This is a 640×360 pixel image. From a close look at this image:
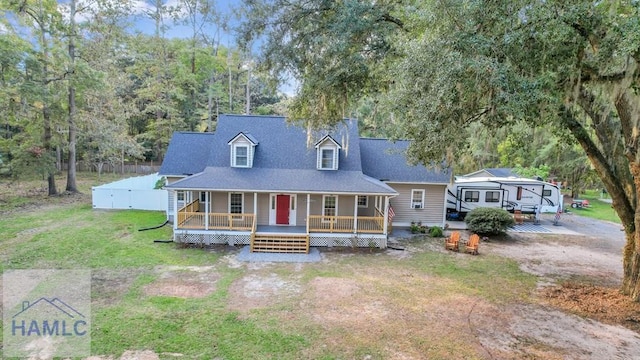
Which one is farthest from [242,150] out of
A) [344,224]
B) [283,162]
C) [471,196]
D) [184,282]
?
[471,196]

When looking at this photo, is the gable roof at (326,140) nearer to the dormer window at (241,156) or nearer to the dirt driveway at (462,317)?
the dormer window at (241,156)

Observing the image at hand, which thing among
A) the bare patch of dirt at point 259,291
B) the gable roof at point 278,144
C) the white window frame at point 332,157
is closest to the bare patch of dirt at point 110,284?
the bare patch of dirt at point 259,291

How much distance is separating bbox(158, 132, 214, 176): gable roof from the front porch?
8.73 feet

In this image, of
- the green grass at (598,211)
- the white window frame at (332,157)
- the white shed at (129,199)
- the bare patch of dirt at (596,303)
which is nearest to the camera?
the bare patch of dirt at (596,303)

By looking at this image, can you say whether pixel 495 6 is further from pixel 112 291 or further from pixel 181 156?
pixel 181 156

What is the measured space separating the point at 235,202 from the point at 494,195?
13.5m

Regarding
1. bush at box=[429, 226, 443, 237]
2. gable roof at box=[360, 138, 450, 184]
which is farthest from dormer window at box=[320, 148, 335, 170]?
bush at box=[429, 226, 443, 237]

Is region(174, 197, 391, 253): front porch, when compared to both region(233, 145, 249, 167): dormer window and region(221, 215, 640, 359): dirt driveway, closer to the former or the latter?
region(221, 215, 640, 359): dirt driveway

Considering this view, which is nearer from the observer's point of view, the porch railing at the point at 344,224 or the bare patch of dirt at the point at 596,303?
the bare patch of dirt at the point at 596,303

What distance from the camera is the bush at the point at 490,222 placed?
14.7m

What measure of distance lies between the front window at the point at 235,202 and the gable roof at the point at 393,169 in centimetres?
600

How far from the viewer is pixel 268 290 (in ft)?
28.3

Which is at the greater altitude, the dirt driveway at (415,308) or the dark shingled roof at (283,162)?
the dark shingled roof at (283,162)

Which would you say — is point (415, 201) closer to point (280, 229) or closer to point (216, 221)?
point (280, 229)
